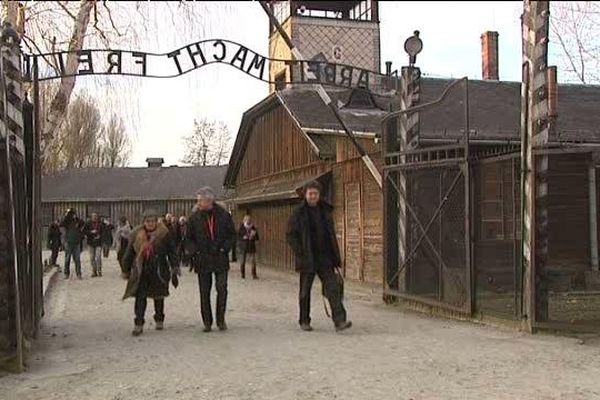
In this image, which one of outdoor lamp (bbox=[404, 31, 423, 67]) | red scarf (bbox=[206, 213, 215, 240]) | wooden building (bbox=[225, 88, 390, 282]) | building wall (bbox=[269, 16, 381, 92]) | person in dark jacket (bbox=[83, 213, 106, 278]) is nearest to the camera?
→ red scarf (bbox=[206, 213, 215, 240])

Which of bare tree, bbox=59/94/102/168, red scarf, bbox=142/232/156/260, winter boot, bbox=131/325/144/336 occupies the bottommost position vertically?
winter boot, bbox=131/325/144/336

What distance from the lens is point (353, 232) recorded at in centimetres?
1784

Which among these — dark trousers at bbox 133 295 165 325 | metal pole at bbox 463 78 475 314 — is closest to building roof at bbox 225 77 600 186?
metal pole at bbox 463 78 475 314

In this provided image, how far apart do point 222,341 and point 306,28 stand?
25.0m

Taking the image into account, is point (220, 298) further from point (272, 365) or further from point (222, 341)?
point (272, 365)

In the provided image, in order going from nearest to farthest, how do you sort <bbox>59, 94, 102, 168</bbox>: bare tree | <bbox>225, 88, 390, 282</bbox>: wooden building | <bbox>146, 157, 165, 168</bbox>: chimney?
<bbox>225, 88, 390, 282</bbox>: wooden building → <bbox>59, 94, 102, 168</bbox>: bare tree → <bbox>146, 157, 165, 168</bbox>: chimney

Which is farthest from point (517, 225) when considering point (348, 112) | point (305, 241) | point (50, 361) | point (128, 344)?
point (348, 112)

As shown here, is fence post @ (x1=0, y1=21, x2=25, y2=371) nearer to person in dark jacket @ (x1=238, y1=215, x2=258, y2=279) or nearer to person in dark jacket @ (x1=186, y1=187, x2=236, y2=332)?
person in dark jacket @ (x1=186, y1=187, x2=236, y2=332)

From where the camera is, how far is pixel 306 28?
32.5 metres

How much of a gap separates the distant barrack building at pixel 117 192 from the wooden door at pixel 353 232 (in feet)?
104

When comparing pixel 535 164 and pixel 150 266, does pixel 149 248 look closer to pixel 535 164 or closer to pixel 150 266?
pixel 150 266

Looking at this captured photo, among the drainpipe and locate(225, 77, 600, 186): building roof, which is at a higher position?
locate(225, 77, 600, 186): building roof

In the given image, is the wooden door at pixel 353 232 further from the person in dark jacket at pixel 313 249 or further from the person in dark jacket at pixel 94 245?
the person in dark jacket at pixel 313 249

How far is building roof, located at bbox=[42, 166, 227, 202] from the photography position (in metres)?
50.7
